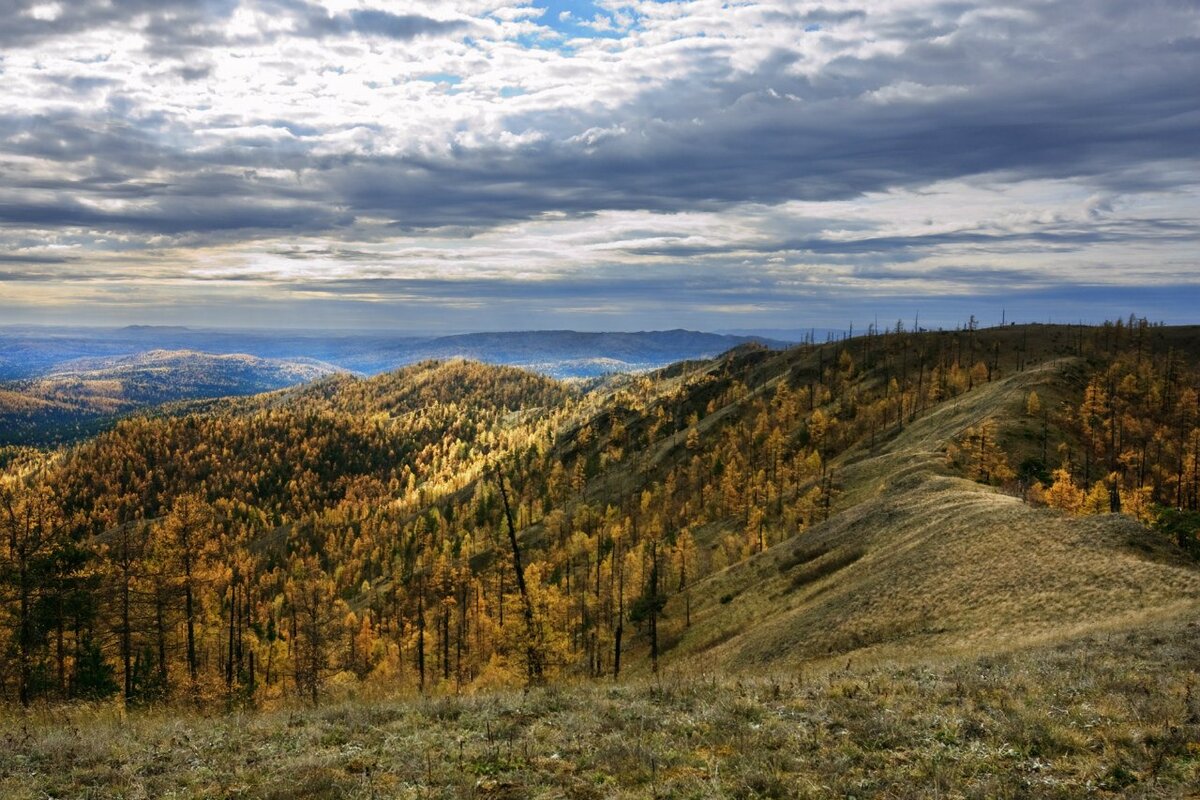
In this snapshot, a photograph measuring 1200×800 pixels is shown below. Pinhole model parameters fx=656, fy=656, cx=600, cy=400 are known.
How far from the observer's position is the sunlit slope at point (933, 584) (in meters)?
34.6

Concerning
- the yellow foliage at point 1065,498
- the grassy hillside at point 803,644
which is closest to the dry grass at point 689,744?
the grassy hillside at point 803,644

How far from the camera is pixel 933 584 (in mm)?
44688

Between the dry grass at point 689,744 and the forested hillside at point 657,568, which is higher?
the dry grass at point 689,744

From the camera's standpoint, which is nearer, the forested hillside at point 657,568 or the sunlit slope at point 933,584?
the sunlit slope at point 933,584

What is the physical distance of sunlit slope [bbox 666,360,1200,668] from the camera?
34.6m

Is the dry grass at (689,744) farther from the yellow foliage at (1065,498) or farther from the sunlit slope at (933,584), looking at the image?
the yellow foliage at (1065,498)

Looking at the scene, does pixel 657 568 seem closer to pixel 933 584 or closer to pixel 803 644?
pixel 803 644

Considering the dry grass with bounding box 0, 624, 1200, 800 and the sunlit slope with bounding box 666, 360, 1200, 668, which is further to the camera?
the sunlit slope with bounding box 666, 360, 1200, 668

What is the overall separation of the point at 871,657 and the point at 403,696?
24745mm

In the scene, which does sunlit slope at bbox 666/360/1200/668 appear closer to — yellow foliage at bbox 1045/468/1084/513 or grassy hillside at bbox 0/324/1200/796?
grassy hillside at bbox 0/324/1200/796

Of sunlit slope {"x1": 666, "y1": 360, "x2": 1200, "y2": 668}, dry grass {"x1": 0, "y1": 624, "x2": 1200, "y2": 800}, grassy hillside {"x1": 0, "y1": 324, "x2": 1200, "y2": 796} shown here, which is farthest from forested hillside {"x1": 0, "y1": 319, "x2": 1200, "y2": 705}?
dry grass {"x1": 0, "y1": 624, "x2": 1200, "y2": 800}

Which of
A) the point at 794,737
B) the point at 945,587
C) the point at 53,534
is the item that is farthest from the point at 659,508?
the point at 794,737

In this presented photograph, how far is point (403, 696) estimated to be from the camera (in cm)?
2309

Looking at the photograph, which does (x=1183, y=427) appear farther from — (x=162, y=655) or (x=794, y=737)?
(x=162, y=655)
